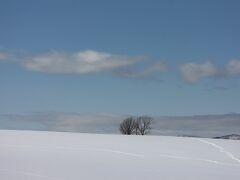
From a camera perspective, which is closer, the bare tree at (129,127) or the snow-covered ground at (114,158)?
the snow-covered ground at (114,158)

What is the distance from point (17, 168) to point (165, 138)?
1.77 metres

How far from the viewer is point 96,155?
15.8 feet

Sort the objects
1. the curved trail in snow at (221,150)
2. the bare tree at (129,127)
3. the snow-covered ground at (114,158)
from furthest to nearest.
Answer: the bare tree at (129,127) < the curved trail in snow at (221,150) < the snow-covered ground at (114,158)

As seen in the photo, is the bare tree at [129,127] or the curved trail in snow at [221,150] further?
the bare tree at [129,127]

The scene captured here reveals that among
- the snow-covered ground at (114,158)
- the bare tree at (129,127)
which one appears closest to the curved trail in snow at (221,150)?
the snow-covered ground at (114,158)

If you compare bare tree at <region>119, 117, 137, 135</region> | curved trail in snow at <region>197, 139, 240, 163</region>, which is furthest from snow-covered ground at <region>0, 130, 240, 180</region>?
bare tree at <region>119, 117, 137, 135</region>

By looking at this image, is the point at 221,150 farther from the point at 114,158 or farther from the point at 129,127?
the point at 129,127

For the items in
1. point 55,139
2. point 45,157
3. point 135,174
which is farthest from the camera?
point 55,139

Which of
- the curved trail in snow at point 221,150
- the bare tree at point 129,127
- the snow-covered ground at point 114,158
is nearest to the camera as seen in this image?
the snow-covered ground at point 114,158

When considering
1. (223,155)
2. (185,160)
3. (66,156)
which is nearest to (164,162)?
(185,160)

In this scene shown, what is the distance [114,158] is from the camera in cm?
471

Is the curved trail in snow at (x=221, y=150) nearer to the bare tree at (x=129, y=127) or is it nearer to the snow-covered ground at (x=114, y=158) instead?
the snow-covered ground at (x=114, y=158)

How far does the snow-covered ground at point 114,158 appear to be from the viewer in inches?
177

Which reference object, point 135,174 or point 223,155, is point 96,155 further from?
point 223,155
